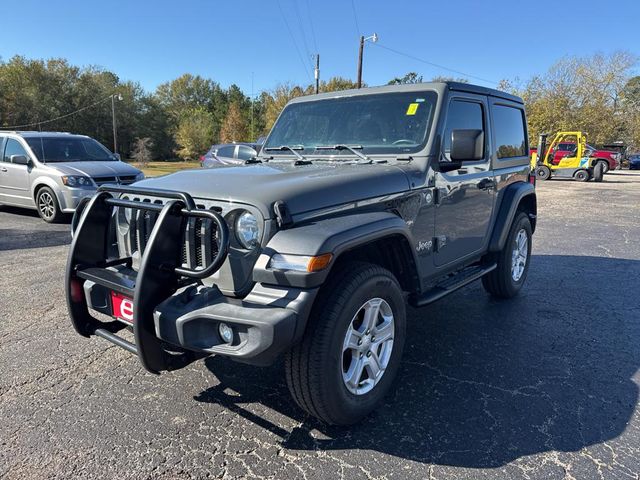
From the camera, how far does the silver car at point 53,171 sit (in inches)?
338

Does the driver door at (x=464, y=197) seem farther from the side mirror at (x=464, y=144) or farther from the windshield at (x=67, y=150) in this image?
the windshield at (x=67, y=150)

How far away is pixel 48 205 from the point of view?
887 centimetres

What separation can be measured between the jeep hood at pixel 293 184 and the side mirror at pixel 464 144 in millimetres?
433

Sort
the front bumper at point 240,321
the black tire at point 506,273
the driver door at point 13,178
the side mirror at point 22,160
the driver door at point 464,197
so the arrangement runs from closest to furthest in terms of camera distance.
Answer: the front bumper at point 240,321
the driver door at point 464,197
the black tire at point 506,273
the side mirror at point 22,160
the driver door at point 13,178

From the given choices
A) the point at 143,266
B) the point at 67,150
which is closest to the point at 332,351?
the point at 143,266

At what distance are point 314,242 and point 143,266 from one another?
87cm

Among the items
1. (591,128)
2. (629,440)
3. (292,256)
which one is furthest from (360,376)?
(591,128)

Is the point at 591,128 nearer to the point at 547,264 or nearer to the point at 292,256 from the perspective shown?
the point at 547,264

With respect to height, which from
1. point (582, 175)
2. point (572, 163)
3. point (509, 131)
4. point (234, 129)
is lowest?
point (582, 175)

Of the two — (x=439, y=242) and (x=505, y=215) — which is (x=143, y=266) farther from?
(x=505, y=215)

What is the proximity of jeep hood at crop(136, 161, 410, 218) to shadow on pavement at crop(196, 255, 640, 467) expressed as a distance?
1.33 metres

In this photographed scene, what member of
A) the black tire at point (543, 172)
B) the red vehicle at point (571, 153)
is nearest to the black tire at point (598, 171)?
the red vehicle at point (571, 153)

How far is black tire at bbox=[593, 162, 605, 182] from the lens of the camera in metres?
23.2

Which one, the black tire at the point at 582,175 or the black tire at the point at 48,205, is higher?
the black tire at the point at 48,205
